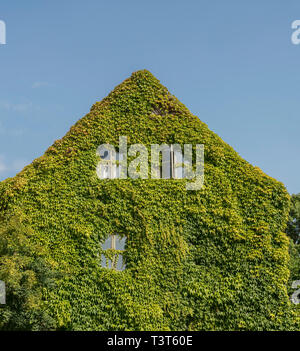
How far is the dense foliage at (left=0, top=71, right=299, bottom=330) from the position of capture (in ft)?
49.3

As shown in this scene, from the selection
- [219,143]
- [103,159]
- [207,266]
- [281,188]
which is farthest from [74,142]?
[281,188]

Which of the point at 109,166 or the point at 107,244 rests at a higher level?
the point at 109,166

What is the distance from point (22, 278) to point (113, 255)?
3400mm

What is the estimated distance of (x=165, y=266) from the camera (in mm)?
15461

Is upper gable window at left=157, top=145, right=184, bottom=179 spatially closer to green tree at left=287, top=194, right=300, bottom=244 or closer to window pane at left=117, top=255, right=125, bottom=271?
window pane at left=117, top=255, right=125, bottom=271

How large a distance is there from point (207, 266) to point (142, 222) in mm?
2966

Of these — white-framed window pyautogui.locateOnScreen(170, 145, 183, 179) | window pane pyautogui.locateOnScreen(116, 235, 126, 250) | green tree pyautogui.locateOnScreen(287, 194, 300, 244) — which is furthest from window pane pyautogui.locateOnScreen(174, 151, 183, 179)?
green tree pyautogui.locateOnScreen(287, 194, 300, 244)

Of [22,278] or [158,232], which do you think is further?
[158,232]

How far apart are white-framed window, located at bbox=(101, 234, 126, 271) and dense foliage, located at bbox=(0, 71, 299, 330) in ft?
0.80

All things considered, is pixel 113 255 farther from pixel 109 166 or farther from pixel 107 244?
pixel 109 166

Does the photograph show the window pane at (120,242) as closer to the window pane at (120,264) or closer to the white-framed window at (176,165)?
the window pane at (120,264)

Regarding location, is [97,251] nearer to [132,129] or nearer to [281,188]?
[132,129]

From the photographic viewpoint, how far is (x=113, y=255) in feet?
51.4

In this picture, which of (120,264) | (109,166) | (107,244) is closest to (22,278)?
(107,244)
